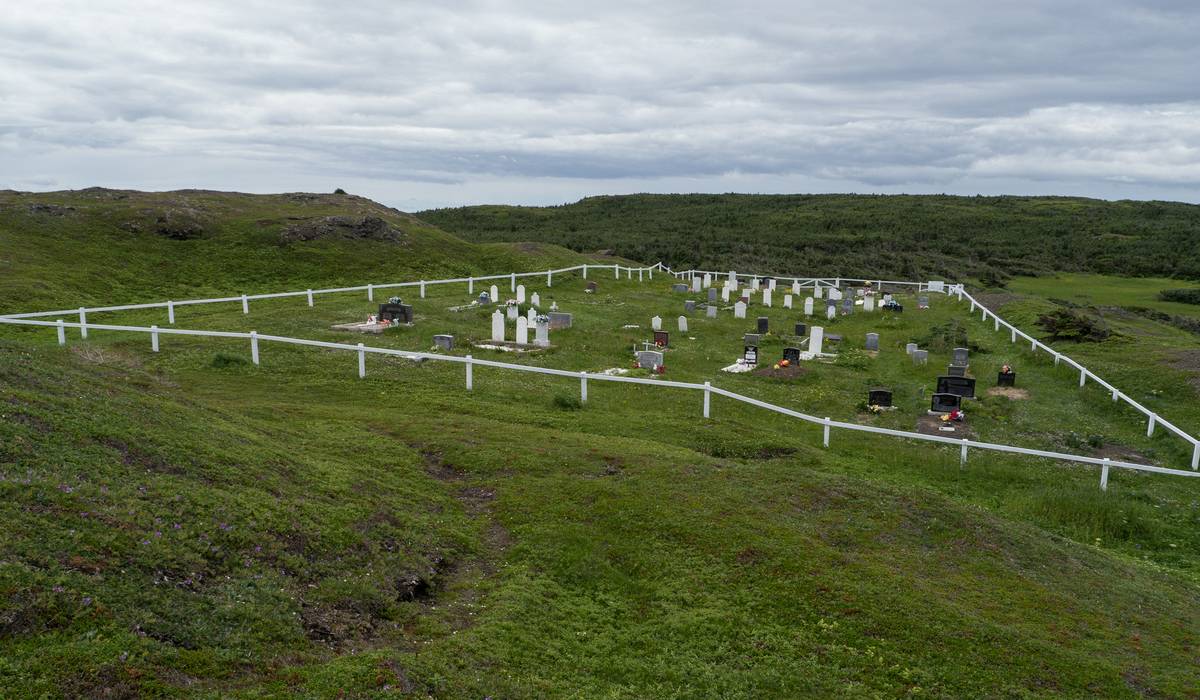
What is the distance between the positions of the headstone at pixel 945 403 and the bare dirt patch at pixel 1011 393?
367 centimetres

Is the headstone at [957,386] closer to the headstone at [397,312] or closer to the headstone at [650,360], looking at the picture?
the headstone at [650,360]

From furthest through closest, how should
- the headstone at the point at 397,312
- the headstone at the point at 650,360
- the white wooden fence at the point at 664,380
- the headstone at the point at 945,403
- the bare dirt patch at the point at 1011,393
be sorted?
the headstone at the point at 397,312
the headstone at the point at 650,360
the bare dirt patch at the point at 1011,393
the headstone at the point at 945,403
the white wooden fence at the point at 664,380

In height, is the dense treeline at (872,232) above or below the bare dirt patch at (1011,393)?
above

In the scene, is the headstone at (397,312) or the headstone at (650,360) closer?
the headstone at (650,360)

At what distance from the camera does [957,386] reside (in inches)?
917

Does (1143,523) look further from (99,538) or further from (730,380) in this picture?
(99,538)

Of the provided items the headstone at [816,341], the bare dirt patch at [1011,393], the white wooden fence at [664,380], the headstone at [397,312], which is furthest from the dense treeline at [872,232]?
the white wooden fence at [664,380]

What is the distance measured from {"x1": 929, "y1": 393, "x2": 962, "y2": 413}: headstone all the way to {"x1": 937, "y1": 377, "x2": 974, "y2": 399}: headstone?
1000 mm

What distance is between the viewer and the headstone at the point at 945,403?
2150cm

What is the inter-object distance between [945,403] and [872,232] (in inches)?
3258

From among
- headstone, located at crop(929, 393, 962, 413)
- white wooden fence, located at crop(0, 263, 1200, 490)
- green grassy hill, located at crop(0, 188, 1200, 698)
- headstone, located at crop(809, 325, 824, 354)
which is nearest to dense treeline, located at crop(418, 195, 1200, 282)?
headstone, located at crop(809, 325, 824, 354)

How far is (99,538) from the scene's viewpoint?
24.0 feet

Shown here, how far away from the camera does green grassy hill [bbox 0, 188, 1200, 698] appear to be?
22.7 ft

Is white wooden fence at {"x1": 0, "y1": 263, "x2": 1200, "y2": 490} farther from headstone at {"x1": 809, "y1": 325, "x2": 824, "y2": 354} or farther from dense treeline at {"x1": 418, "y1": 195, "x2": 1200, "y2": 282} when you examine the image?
dense treeline at {"x1": 418, "y1": 195, "x2": 1200, "y2": 282}
